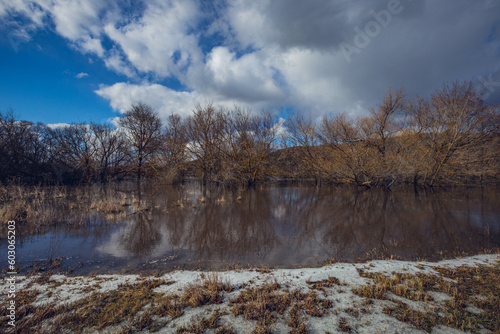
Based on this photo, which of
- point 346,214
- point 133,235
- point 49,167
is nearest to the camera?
point 133,235

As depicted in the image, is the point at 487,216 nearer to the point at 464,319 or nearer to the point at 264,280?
the point at 464,319

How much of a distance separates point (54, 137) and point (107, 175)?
762 centimetres

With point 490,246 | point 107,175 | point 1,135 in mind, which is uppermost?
point 1,135

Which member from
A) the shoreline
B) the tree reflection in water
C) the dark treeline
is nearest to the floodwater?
the tree reflection in water

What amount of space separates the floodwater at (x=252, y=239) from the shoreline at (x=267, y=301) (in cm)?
82

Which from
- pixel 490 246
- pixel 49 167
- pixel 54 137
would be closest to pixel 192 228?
pixel 490 246

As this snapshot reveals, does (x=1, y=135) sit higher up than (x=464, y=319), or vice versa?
(x=1, y=135)

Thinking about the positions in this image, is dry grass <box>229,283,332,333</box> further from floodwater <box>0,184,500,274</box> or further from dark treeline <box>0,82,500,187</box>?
dark treeline <box>0,82,500,187</box>

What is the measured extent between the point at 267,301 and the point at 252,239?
341cm

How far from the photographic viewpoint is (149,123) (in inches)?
1116

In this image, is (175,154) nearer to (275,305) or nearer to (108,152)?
(108,152)

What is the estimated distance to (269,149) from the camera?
22.7 m

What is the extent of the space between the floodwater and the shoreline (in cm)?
82

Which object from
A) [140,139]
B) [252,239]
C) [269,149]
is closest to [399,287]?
[252,239]
